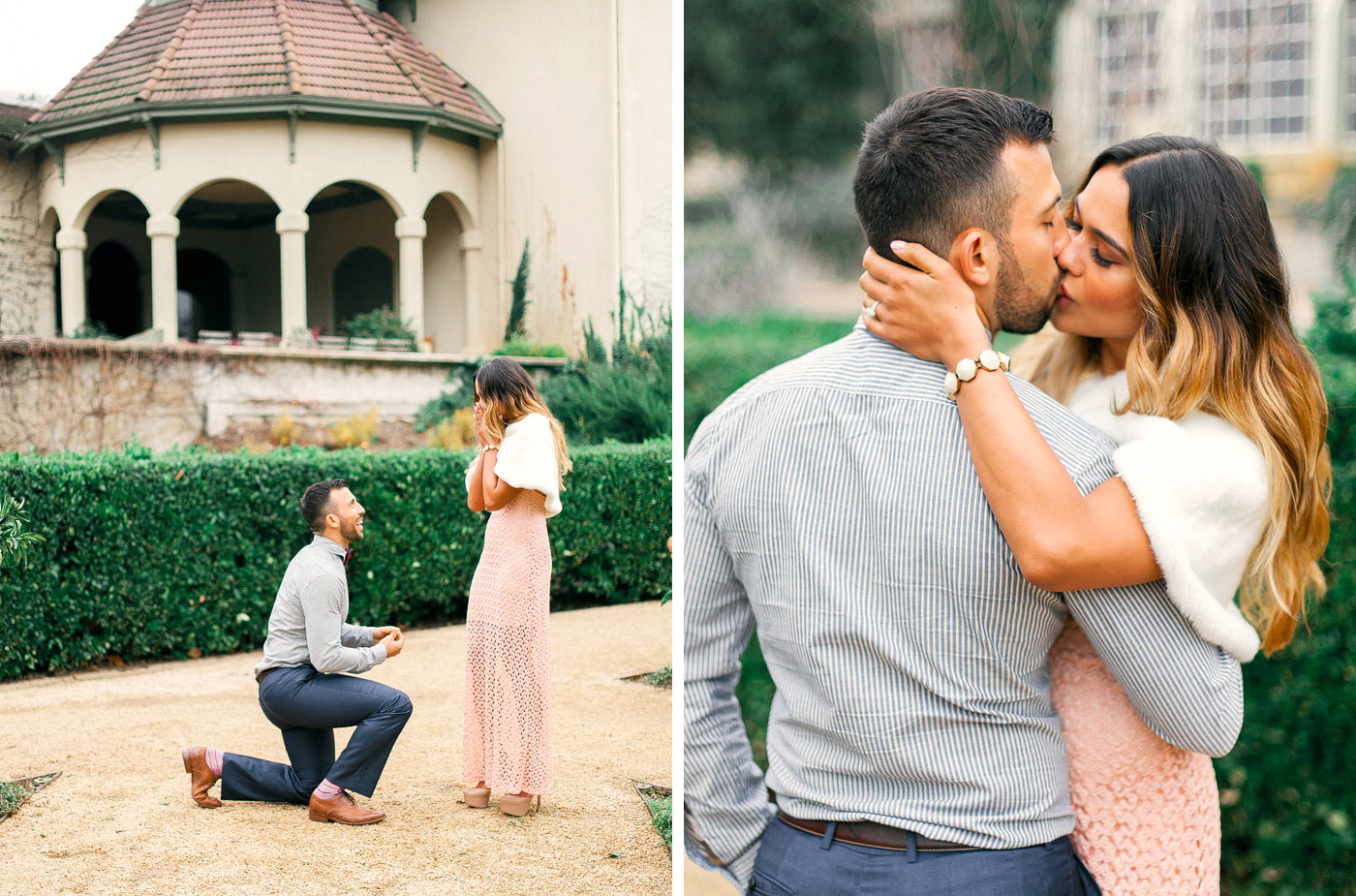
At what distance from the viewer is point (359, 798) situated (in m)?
2.61

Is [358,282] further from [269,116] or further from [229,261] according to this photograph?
[269,116]

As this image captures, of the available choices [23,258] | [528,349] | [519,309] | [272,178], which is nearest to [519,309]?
[519,309]

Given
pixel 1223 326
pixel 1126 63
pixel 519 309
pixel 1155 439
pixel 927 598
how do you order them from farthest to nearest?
pixel 1126 63
pixel 519 309
pixel 1223 326
pixel 1155 439
pixel 927 598

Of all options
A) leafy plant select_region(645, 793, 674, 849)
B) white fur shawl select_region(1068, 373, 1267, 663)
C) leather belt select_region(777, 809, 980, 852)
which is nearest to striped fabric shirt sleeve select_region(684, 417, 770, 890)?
leather belt select_region(777, 809, 980, 852)

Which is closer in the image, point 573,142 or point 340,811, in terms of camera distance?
point 340,811

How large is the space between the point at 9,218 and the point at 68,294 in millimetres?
227

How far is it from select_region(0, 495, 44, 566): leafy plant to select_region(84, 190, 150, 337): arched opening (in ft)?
1.65

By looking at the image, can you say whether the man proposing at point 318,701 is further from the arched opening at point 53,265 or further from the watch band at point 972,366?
the watch band at point 972,366

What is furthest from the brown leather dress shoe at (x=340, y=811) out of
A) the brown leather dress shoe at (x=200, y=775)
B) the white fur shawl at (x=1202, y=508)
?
the white fur shawl at (x=1202, y=508)

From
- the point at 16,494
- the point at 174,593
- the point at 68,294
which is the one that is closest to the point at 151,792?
the point at 174,593

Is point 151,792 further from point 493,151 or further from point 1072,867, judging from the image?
point 1072,867

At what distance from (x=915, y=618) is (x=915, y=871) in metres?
0.31

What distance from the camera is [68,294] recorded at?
255cm

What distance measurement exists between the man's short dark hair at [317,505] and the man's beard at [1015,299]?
1.93 m
